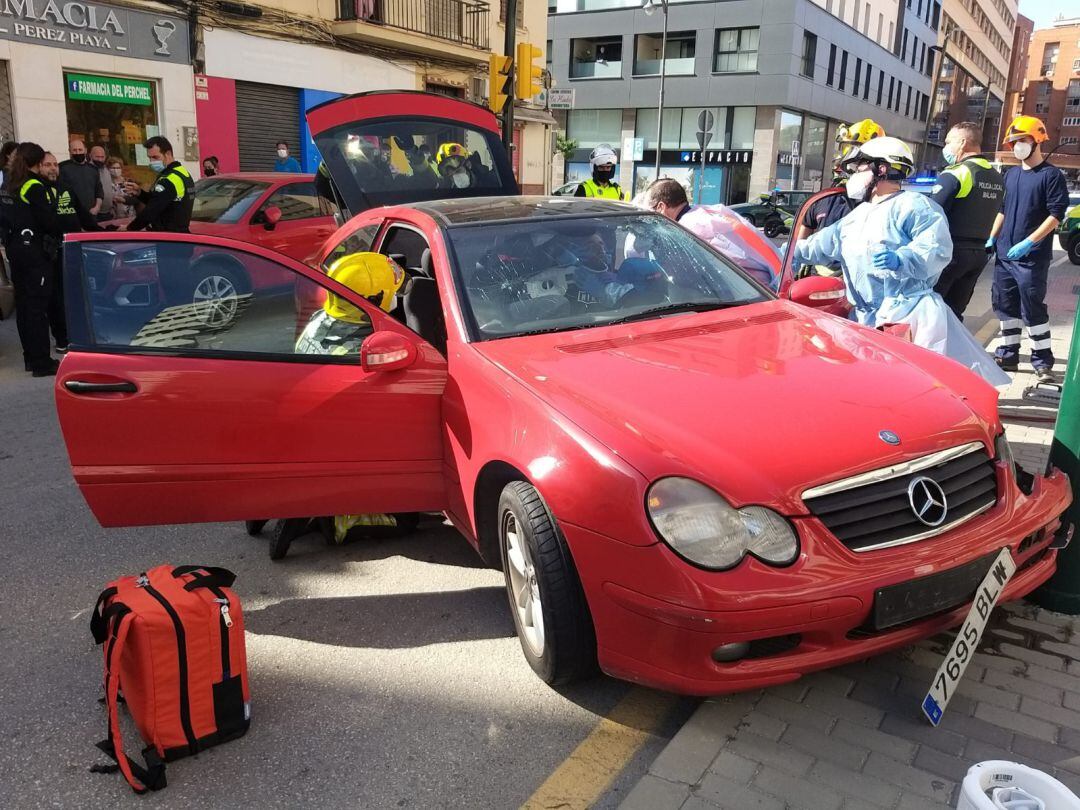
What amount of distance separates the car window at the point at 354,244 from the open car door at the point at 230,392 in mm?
1077

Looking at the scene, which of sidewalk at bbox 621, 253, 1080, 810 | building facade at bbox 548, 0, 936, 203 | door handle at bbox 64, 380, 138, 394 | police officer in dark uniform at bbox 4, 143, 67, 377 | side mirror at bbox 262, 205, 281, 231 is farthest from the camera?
building facade at bbox 548, 0, 936, 203

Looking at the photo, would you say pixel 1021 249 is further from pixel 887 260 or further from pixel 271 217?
pixel 271 217

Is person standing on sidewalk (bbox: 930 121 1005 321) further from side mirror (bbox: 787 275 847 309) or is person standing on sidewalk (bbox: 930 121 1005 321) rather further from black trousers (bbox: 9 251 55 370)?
black trousers (bbox: 9 251 55 370)

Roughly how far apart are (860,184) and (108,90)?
13952mm

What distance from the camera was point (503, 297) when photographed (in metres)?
3.52

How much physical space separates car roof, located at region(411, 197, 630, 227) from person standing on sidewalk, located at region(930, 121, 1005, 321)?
9.98 feet

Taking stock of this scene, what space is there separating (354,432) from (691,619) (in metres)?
1.55

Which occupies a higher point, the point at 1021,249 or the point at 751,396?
the point at 1021,249

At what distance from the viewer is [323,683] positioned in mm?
3008

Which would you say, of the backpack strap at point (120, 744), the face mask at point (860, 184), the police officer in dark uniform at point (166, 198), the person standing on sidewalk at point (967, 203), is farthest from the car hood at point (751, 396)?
the police officer in dark uniform at point (166, 198)

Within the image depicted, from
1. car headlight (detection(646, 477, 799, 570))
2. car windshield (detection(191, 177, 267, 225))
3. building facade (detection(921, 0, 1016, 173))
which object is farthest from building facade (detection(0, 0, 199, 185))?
building facade (detection(921, 0, 1016, 173))

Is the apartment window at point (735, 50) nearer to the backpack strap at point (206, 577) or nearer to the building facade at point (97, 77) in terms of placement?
the building facade at point (97, 77)

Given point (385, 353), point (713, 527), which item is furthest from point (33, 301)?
point (713, 527)

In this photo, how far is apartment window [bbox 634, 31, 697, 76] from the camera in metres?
39.2
